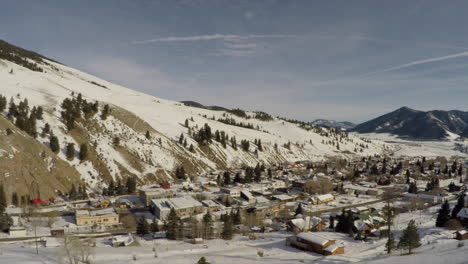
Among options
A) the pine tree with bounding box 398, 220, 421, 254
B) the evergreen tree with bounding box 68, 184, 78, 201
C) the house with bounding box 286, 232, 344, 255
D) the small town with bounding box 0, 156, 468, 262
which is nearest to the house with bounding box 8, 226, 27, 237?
the small town with bounding box 0, 156, 468, 262

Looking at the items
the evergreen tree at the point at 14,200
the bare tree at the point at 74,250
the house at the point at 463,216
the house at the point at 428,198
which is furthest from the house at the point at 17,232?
the house at the point at 428,198

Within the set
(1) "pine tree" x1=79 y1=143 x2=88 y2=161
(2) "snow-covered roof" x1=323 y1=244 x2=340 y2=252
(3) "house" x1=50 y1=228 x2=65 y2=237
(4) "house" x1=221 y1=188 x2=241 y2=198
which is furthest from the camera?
(4) "house" x1=221 y1=188 x2=241 y2=198

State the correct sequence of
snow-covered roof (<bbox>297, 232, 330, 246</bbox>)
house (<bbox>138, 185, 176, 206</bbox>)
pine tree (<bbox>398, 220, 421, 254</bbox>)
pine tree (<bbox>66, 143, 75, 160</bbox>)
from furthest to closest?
1. pine tree (<bbox>66, 143, 75, 160</bbox>)
2. house (<bbox>138, 185, 176, 206</bbox>)
3. snow-covered roof (<bbox>297, 232, 330, 246</bbox>)
4. pine tree (<bbox>398, 220, 421, 254</bbox>)

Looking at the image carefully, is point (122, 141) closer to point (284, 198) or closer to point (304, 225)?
point (284, 198)

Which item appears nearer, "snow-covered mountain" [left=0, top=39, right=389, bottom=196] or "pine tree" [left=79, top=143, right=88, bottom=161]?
"pine tree" [left=79, top=143, right=88, bottom=161]

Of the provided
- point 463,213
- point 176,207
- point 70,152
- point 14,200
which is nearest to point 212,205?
point 176,207

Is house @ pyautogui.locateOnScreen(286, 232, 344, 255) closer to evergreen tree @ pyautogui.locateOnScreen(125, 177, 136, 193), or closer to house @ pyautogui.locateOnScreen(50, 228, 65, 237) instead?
house @ pyautogui.locateOnScreen(50, 228, 65, 237)

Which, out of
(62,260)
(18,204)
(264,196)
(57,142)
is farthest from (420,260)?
(57,142)

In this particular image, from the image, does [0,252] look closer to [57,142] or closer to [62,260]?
[62,260]
